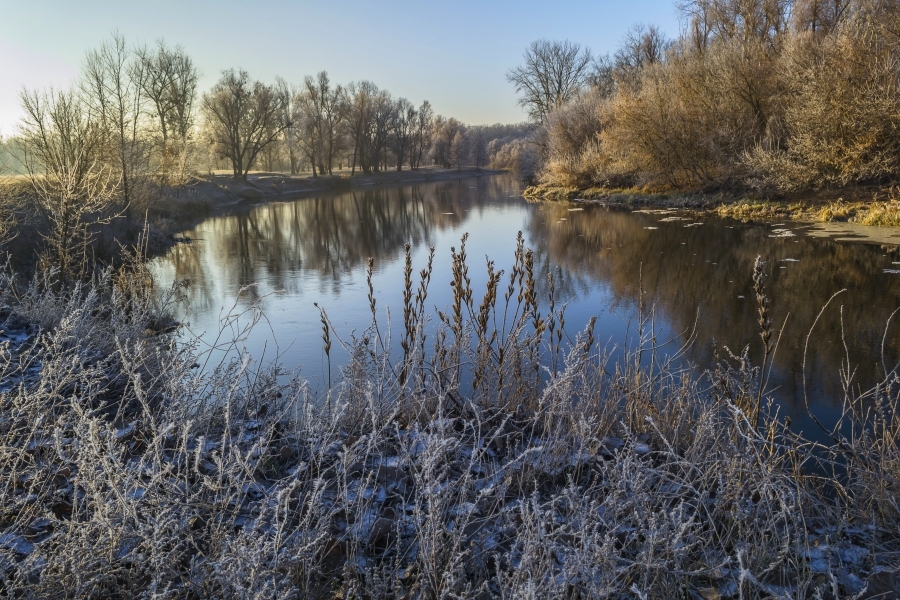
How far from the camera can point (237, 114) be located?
131 ft

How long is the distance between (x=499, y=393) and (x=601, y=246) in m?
11.4

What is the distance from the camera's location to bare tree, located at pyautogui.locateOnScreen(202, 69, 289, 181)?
1564 inches

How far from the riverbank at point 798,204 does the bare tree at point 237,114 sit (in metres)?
27.6

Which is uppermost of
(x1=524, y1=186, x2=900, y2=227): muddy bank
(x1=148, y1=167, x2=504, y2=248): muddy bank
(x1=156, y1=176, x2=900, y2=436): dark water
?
(x1=148, y1=167, x2=504, y2=248): muddy bank

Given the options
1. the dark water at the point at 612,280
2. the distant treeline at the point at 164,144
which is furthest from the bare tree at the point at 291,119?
the dark water at the point at 612,280

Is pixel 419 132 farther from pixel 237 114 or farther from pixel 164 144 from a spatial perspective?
pixel 164 144

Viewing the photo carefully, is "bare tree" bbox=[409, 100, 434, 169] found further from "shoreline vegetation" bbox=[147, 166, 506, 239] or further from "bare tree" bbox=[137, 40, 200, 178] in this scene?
"bare tree" bbox=[137, 40, 200, 178]

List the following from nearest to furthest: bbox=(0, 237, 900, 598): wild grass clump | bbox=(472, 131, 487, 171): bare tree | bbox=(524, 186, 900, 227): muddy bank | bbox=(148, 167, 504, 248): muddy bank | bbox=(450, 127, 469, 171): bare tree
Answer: bbox=(0, 237, 900, 598): wild grass clump → bbox=(524, 186, 900, 227): muddy bank → bbox=(148, 167, 504, 248): muddy bank → bbox=(450, 127, 469, 171): bare tree → bbox=(472, 131, 487, 171): bare tree

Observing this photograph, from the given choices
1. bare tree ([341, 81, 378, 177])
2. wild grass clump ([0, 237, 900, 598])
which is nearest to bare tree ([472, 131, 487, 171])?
bare tree ([341, 81, 378, 177])

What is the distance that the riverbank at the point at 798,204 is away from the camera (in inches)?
591

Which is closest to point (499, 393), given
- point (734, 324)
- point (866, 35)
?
point (734, 324)

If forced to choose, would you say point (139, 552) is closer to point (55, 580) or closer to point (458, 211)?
point (55, 580)

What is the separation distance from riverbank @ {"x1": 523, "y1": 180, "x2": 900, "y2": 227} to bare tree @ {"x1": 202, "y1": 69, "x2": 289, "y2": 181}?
90.7 ft

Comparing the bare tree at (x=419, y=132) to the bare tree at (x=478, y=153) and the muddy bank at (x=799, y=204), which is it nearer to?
the bare tree at (x=478, y=153)
